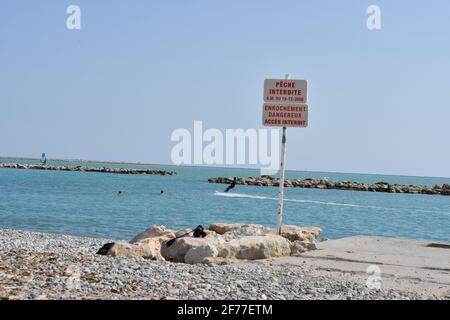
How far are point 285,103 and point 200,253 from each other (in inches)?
171

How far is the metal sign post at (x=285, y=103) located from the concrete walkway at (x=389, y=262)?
7.80ft

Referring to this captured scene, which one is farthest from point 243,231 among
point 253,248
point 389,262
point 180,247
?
point 389,262

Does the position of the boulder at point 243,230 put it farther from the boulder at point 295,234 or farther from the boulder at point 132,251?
the boulder at point 132,251

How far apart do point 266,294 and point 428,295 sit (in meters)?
2.20

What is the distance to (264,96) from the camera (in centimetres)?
1409

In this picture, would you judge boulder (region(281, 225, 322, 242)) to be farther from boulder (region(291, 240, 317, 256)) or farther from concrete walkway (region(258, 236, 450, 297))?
boulder (region(291, 240, 317, 256))

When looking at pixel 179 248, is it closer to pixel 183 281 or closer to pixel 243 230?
pixel 243 230

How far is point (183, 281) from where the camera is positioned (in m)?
8.61

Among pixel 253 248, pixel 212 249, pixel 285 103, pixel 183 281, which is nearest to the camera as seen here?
pixel 183 281

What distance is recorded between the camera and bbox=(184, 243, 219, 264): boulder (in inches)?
439

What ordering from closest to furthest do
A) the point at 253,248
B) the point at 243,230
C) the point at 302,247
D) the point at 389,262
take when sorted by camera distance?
the point at 389,262
the point at 253,248
the point at 302,247
the point at 243,230

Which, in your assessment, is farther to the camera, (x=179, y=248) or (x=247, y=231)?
(x=247, y=231)
